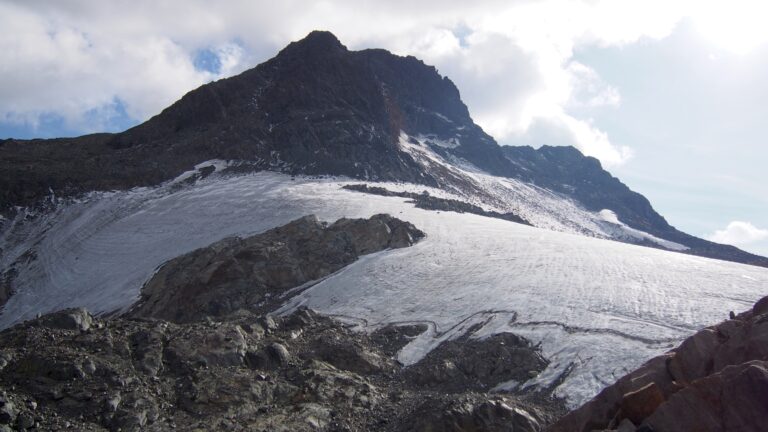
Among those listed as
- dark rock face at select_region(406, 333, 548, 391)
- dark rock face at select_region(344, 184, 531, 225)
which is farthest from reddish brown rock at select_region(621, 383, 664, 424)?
dark rock face at select_region(344, 184, 531, 225)

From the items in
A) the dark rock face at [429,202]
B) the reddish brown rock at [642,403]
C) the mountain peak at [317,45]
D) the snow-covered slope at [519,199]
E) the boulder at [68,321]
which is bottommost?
the boulder at [68,321]

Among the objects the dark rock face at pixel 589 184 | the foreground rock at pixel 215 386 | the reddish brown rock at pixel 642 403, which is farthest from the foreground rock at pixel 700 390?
the dark rock face at pixel 589 184

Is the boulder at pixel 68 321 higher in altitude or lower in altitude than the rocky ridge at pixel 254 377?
higher

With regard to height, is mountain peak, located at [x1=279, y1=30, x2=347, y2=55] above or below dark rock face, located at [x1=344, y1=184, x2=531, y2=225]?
above

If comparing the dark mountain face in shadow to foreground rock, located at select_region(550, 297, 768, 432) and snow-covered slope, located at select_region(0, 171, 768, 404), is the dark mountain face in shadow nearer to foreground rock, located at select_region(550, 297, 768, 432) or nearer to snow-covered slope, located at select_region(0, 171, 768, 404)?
snow-covered slope, located at select_region(0, 171, 768, 404)

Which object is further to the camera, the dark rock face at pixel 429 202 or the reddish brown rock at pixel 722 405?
the dark rock face at pixel 429 202

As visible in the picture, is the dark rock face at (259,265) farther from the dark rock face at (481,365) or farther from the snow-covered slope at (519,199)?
the snow-covered slope at (519,199)
